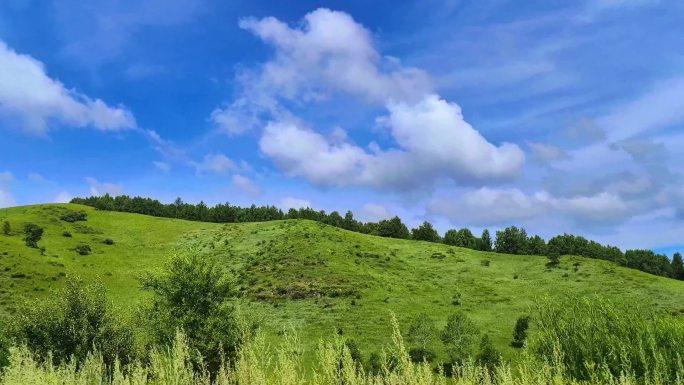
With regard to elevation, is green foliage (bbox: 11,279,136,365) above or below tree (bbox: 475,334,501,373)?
above

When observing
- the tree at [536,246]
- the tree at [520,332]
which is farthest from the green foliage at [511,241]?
the tree at [520,332]

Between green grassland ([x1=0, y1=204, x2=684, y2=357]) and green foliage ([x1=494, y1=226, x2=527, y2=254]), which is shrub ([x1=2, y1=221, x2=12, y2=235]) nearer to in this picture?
green grassland ([x1=0, y1=204, x2=684, y2=357])

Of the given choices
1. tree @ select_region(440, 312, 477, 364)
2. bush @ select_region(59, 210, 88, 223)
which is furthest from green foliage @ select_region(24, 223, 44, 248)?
tree @ select_region(440, 312, 477, 364)

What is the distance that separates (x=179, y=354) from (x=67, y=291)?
168ft

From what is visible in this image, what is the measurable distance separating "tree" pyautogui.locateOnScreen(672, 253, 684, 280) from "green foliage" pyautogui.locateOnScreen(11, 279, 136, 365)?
6815 inches

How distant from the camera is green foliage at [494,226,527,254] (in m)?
193

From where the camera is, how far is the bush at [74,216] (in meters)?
170

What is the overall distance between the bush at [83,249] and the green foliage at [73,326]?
293 ft

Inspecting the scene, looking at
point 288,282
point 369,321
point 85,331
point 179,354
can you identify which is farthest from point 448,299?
point 179,354

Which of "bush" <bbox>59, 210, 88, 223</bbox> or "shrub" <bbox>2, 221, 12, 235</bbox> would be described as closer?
"shrub" <bbox>2, 221, 12, 235</bbox>

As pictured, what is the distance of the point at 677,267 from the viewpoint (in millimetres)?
180375

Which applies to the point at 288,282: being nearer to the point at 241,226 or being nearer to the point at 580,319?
the point at 241,226

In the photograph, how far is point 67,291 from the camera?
5684cm

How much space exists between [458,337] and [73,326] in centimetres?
5835
